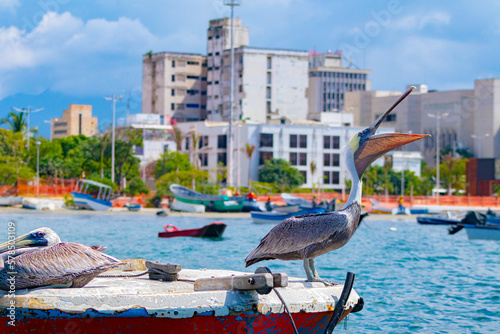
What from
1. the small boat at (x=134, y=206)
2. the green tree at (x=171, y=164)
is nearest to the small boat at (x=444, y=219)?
the small boat at (x=134, y=206)

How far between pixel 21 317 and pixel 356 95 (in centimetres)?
12859

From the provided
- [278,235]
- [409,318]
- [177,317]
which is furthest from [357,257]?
[177,317]

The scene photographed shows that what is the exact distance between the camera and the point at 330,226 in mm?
9602

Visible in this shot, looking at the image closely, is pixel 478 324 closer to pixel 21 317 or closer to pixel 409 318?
pixel 409 318

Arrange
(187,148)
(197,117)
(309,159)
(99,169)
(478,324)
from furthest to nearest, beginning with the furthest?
(197,117)
(187,148)
(309,159)
(99,169)
(478,324)

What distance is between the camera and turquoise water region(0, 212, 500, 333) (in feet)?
50.3

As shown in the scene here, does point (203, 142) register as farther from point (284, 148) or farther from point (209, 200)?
point (209, 200)

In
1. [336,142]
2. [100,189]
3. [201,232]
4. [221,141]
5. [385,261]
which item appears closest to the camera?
[385,261]

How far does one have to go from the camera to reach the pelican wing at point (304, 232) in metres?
9.61

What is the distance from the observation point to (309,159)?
296 ft

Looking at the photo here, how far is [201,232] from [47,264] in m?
24.8

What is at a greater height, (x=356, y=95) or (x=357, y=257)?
(x=356, y=95)

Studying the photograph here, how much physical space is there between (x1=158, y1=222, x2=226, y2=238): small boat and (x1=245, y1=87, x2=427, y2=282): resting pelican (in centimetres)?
2272

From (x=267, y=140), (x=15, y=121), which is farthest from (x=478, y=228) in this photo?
(x=15, y=121)
